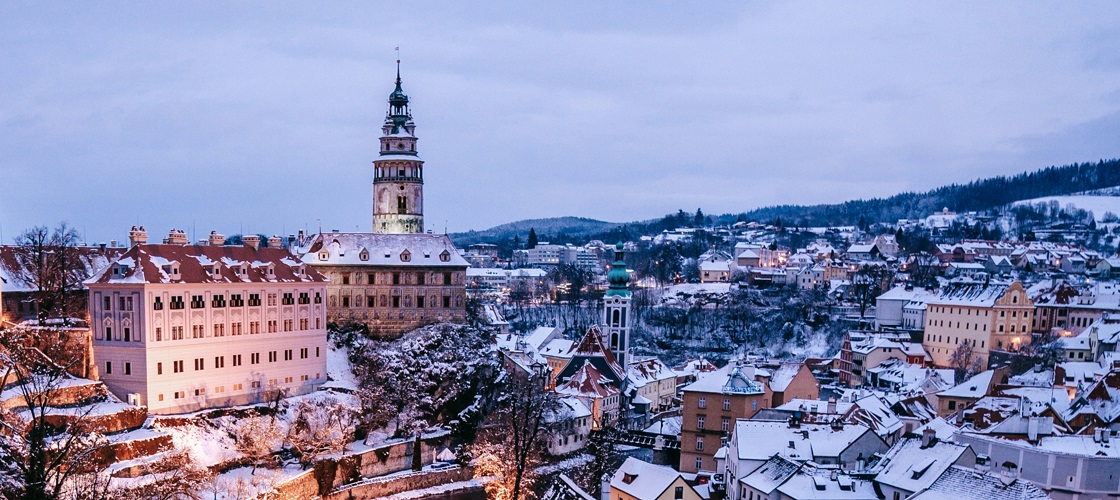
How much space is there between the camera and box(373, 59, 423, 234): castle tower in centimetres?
6694

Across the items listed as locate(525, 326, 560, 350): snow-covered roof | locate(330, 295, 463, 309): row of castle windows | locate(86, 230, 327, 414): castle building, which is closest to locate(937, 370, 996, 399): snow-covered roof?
locate(330, 295, 463, 309): row of castle windows

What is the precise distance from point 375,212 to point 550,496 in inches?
1376

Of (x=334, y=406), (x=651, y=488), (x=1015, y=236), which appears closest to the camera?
(x=651, y=488)

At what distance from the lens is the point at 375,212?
68.4 metres

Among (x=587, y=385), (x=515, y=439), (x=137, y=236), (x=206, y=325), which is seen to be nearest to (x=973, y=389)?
(x=587, y=385)

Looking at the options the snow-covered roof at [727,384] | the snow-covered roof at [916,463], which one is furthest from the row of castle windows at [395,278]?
the snow-covered roof at [916,463]

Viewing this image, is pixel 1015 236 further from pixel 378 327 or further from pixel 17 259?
pixel 17 259

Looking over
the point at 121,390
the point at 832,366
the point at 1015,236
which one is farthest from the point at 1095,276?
the point at 121,390

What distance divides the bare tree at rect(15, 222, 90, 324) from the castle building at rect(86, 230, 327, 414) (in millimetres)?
4893

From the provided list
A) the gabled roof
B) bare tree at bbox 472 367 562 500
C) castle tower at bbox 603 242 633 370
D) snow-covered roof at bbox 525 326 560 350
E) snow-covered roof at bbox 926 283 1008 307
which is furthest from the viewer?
snow-covered roof at bbox 525 326 560 350

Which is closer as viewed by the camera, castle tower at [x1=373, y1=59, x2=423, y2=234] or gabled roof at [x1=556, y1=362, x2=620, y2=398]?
gabled roof at [x1=556, y1=362, x2=620, y2=398]

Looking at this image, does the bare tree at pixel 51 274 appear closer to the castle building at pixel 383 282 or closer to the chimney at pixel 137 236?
the chimney at pixel 137 236

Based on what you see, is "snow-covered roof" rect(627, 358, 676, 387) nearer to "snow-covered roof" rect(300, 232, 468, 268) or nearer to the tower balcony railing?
"snow-covered roof" rect(300, 232, 468, 268)

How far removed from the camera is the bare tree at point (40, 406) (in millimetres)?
29953
